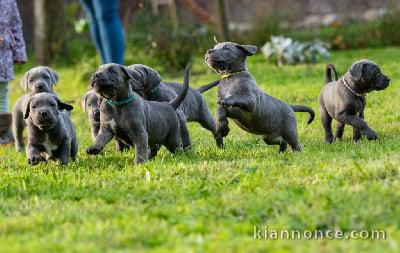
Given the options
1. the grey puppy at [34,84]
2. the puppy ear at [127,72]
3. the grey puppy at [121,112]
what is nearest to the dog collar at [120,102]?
the grey puppy at [121,112]

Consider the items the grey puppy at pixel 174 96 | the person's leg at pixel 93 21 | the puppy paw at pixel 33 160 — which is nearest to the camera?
the puppy paw at pixel 33 160

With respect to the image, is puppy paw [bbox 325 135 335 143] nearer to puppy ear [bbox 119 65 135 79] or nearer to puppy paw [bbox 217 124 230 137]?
puppy paw [bbox 217 124 230 137]

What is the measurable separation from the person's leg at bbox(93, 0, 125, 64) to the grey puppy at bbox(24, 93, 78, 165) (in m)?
4.10

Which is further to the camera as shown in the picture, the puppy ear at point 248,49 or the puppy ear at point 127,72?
the puppy ear at point 248,49

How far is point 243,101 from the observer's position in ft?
24.0

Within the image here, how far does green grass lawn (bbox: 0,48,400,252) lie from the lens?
4.59 m

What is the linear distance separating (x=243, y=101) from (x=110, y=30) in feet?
15.9

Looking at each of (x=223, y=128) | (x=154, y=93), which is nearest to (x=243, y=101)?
(x=223, y=128)

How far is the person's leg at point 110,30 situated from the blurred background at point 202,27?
3.09m

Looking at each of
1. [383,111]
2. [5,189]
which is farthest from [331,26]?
[5,189]

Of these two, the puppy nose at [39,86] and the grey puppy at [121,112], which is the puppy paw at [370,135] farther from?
the puppy nose at [39,86]

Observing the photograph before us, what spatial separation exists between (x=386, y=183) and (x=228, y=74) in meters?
2.43

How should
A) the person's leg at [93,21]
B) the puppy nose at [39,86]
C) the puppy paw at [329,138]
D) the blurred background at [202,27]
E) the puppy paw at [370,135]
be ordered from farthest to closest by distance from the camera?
the blurred background at [202,27], the person's leg at [93,21], the puppy paw at [329,138], the puppy nose at [39,86], the puppy paw at [370,135]

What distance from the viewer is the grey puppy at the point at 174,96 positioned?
7902 mm
